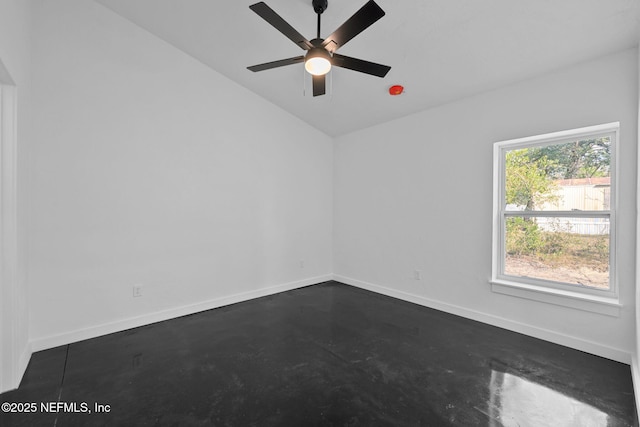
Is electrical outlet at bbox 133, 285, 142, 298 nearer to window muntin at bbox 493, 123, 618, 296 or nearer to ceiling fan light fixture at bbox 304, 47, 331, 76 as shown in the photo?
ceiling fan light fixture at bbox 304, 47, 331, 76

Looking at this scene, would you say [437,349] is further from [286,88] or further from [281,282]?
[286,88]

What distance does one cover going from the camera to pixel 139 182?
127 inches

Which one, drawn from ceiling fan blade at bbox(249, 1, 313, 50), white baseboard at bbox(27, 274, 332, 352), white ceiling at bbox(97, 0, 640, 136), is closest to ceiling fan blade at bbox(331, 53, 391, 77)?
ceiling fan blade at bbox(249, 1, 313, 50)

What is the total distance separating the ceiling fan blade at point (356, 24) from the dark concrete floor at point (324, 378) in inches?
97.9

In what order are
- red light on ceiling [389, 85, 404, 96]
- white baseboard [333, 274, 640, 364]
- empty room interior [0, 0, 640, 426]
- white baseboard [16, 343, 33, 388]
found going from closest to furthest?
1. empty room interior [0, 0, 640, 426]
2. white baseboard [16, 343, 33, 388]
3. white baseboard [333, 274, 640, 364]
4. red light on ceiling [389, 85, 404, 96]

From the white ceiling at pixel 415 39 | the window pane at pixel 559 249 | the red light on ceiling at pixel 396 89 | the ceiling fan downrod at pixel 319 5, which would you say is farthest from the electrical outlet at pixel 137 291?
the window pane at pixel 559 249

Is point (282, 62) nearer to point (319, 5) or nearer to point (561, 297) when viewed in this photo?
point (319, 5)

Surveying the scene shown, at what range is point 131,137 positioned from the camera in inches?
125

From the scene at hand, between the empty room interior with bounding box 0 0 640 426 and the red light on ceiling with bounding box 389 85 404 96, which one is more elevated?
the red light on ceiling with bounding box 389 85 404 96

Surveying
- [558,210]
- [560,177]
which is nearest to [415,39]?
[560,177]

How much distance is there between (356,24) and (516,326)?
3.24 m

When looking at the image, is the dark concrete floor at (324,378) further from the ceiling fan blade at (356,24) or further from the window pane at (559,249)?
the ceiling fan blade at (356,24)

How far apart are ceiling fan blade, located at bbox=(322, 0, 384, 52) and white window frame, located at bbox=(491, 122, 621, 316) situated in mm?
2151

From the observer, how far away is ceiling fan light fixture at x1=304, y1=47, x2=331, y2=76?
2188mm
